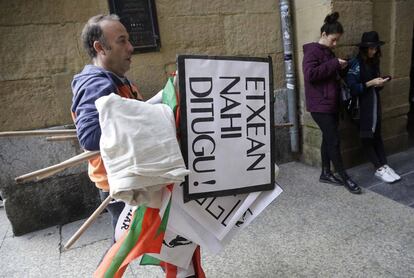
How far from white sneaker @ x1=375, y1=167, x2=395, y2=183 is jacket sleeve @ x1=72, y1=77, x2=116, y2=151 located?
125 inches

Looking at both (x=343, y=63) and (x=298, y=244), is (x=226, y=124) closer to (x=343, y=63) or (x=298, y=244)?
(x=298, y=244)

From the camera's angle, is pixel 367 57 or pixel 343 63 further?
pixel 367 57

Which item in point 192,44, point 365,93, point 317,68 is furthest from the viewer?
point 192,44

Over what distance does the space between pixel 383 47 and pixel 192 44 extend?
92.3 inches

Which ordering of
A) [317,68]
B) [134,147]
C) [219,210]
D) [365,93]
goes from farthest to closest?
[365,93], [317,68], [219,210], [134,147]

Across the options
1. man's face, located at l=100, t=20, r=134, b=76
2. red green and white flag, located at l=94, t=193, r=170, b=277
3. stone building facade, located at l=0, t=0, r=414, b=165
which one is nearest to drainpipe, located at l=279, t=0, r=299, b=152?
stone building facade, located at l=0, t=0, r=414, b=165

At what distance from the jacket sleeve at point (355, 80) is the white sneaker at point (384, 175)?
0.91 metres

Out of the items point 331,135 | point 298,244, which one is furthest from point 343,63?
point 298,244

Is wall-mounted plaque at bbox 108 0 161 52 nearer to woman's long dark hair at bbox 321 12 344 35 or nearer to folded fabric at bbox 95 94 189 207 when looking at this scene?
woman's long dark hair at bbox 321 12 344 35

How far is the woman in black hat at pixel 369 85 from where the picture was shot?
3.27 m

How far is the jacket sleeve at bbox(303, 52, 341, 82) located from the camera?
3039mm

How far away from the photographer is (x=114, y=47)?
1469 mm

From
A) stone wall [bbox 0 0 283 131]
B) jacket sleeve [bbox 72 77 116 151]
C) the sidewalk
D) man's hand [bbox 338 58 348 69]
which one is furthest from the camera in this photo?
man's hand [bbox 338 58 348 69]

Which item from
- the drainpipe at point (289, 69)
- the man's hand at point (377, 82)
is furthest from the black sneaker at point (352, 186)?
the man's hand at point (377, 82)
